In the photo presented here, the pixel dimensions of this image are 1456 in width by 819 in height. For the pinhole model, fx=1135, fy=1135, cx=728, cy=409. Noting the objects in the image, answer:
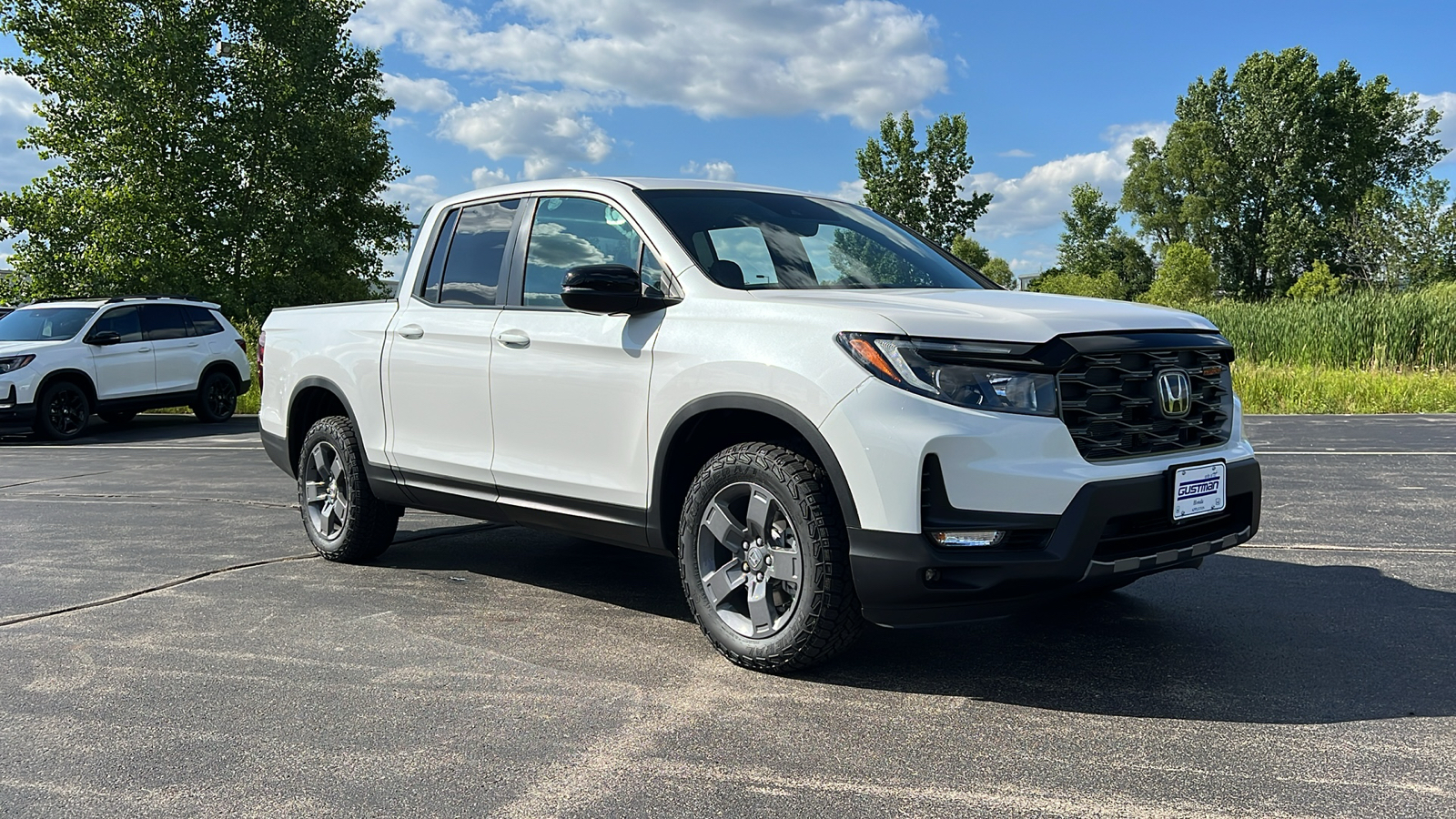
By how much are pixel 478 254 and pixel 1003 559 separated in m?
3.07

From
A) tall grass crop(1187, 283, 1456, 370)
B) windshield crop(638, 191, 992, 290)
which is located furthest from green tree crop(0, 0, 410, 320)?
windshield crop(638, 191, 992, 290)

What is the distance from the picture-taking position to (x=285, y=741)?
11.4ft

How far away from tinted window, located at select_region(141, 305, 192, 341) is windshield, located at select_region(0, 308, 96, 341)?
→ 0.72 m

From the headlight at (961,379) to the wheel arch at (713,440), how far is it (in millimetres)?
355

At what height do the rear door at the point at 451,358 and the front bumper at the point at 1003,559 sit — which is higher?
the rear door at the point at 451,358

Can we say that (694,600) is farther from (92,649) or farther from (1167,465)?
(92,649)

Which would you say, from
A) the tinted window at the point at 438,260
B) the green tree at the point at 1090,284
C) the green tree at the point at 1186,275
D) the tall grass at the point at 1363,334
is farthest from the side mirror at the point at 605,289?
the green tree at the point at 1090,284

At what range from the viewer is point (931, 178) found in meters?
81.1

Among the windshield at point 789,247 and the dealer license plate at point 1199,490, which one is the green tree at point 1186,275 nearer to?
the windshield at point 789,247

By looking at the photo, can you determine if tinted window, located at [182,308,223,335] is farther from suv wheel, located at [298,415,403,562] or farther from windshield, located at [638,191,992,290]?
windshield, located at [638,191,992,290]

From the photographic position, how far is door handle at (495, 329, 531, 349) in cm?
492

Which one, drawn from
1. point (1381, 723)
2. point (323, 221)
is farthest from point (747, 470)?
point (323, 221)

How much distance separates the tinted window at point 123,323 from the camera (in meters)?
16.4

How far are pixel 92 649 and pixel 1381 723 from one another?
4.68 metres
